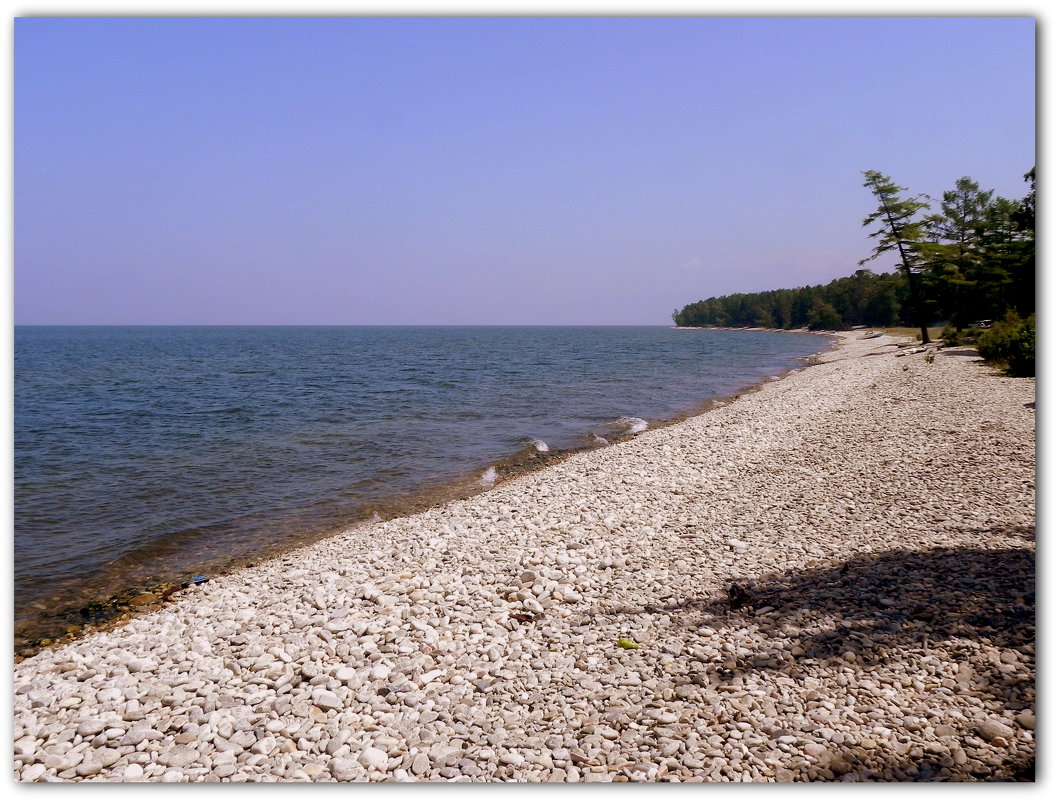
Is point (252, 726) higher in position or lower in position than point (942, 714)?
lower

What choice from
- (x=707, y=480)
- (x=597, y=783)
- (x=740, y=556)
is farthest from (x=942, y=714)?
(x=707, y=480)

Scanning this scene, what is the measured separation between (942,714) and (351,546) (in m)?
8.64

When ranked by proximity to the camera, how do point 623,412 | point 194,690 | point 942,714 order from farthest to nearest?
1. point 623,412
2. point 194,690
3. point 942,714

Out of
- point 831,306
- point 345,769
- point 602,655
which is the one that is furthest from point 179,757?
point 831,306

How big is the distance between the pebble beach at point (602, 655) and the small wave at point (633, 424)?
12.1 metres

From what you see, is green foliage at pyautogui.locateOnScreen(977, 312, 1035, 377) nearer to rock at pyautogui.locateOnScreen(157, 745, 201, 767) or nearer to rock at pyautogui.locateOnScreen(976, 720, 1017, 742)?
rock at pyautogui.locateOnScreen(976, 720, 1017, 742)

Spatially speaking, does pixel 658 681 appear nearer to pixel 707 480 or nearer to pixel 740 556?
pixel 740 556

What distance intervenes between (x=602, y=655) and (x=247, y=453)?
16.9 m

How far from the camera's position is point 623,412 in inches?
1117

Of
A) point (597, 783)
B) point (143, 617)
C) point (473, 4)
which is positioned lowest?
point (143, 617)

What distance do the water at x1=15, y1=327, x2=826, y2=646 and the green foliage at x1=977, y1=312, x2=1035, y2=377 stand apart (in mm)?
12137

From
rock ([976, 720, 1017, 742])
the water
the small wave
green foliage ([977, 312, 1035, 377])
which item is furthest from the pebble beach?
green foliage ([977, 312, 1035, 377])

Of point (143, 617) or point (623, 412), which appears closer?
point (143, 617)

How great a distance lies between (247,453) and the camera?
1994 centimetres
